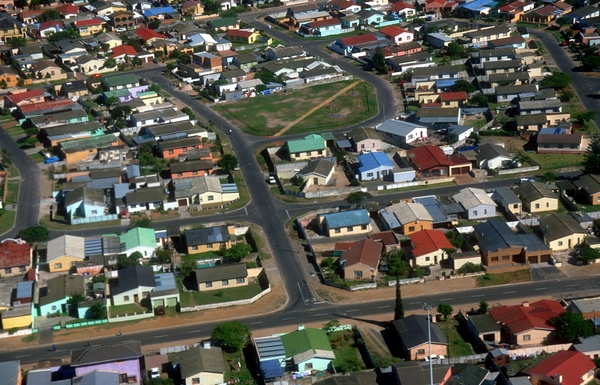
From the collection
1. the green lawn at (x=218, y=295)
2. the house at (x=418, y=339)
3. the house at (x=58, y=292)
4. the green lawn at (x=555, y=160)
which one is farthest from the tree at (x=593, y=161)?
the house at (x=58, y=292)

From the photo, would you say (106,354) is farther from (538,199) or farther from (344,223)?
(538,199)

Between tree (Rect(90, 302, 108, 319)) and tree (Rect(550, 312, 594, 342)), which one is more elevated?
tree (Rect(90, 302, 108, 319))

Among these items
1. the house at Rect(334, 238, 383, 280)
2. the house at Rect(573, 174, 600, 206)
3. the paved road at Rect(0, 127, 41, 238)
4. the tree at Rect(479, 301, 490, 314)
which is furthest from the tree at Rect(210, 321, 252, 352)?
the house at Rect(573, 174, 600, 206)

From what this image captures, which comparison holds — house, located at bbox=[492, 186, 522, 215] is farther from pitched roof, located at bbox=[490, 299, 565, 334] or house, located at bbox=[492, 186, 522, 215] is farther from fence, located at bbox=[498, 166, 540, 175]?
pitched roof, located at bbox=[490, 299, 565, 334]

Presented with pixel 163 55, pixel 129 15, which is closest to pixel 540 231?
pixel 163 55

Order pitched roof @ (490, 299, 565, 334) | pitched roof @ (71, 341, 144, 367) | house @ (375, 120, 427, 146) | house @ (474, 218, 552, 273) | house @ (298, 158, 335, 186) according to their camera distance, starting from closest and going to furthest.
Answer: pitched roof @ (71, 341, 144, 367)
pitched roof @ (490, 299, 565, 334)
house @ (474, 218, 552, 273)
house @ (298, 158, 335, 186)
house @ (375, 120, 427, 146)

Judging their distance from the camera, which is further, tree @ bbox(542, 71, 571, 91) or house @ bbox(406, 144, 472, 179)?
tree @ bbox(542, 71, 571, 91)

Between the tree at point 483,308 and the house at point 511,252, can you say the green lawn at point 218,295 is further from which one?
the house at point 511,252
